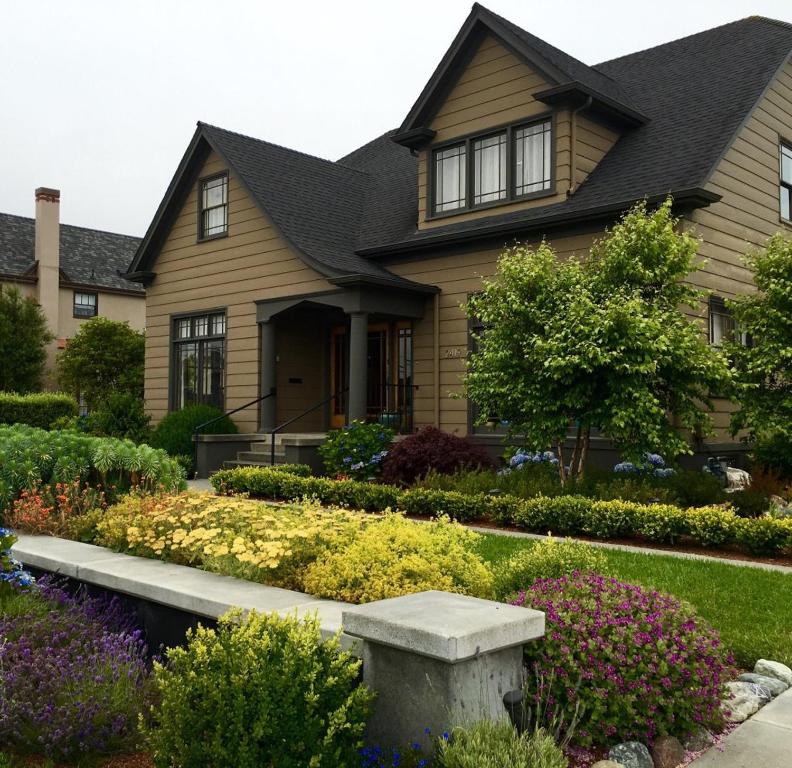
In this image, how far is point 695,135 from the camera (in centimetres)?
1344

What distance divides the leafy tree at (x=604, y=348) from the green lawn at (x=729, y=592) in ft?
8.93

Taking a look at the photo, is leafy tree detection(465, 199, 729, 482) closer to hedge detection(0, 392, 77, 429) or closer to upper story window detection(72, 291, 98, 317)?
hedge detection(0, 392, 77, 429)

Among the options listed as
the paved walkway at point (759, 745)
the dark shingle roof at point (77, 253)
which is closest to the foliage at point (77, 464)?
the paved walkway at point (759, 745)

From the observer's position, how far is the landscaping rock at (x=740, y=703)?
13.5 ft

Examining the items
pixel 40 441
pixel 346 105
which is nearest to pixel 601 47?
pixel 346 105

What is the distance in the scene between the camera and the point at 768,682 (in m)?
4.42

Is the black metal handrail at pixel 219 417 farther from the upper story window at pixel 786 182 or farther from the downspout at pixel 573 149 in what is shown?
the upper story window at pixel 786 182

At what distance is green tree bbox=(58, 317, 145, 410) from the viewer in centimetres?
2975

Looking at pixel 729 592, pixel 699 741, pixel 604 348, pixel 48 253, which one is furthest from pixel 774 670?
pixel 48 253

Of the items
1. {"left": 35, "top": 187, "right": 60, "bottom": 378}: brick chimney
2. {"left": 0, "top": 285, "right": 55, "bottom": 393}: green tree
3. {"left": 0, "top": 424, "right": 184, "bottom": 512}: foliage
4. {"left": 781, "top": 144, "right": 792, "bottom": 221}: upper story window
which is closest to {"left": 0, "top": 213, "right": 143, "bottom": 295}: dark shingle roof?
{"left": 35, "top": 187, "right": 60, "bottom": 378}: brick chimney

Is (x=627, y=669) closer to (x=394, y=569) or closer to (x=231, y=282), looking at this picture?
(x=394, y=569)

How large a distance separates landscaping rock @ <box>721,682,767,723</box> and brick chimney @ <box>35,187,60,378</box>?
33.9m

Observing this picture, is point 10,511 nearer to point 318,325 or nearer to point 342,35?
point 318,325

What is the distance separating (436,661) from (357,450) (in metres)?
9.71
